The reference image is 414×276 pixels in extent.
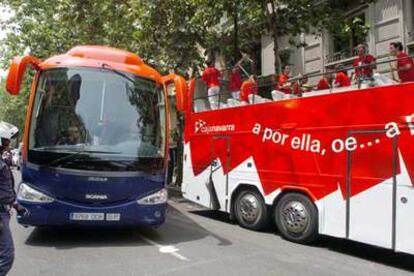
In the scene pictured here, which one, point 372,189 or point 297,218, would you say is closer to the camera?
point 372,189

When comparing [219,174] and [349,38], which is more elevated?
[349,38]

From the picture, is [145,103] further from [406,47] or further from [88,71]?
[406,47]

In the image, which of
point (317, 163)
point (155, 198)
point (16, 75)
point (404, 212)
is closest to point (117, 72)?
point (16, 75)

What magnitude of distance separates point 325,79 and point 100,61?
404 cm

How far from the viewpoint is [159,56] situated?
61.2 feet

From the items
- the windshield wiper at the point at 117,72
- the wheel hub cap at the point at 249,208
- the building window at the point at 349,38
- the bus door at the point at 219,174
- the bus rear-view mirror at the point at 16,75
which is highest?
the building window at the point at 349,38

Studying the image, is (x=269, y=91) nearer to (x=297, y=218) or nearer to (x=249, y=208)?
(x=249, y=208)

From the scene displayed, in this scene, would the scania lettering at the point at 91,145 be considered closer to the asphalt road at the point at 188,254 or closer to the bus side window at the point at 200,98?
the asphalt road at the point at 188,254

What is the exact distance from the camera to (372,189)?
8.33 metres

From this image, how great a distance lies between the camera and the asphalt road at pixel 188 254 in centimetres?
754

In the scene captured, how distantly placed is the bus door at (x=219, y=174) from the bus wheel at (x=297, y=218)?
1.74m

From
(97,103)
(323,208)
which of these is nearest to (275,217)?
(323,208)

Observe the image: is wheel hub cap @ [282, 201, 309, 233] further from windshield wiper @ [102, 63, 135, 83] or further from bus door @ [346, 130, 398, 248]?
windshield wiper @ [102, 63, 135, 83]

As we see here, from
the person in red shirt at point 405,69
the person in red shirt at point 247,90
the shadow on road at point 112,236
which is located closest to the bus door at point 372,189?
the person in red shirt at point 405,69
